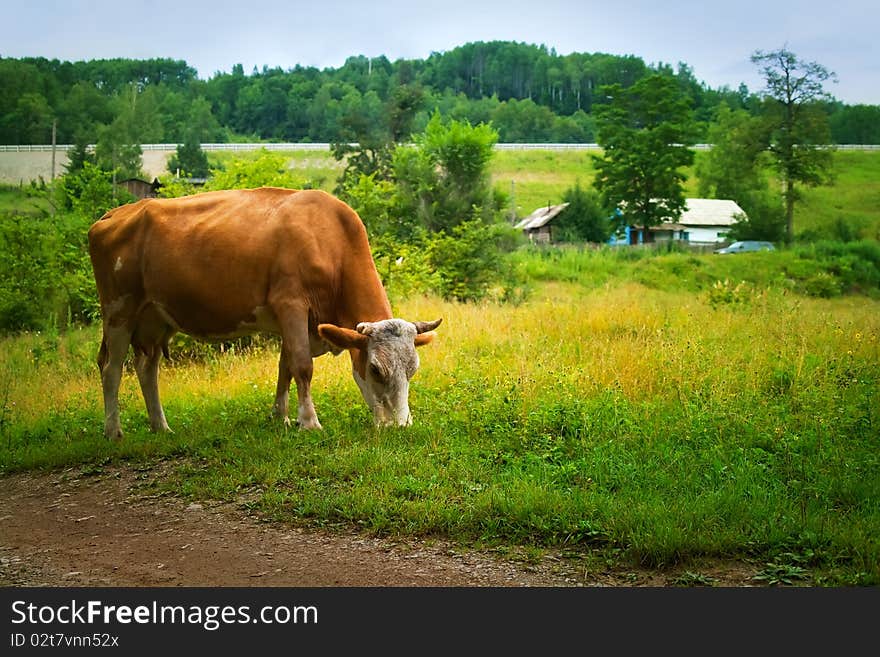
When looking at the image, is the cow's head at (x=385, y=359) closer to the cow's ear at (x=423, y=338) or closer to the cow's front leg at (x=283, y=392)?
the cow's ear at (x=423, y=338)

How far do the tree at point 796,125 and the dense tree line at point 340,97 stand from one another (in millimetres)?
1662

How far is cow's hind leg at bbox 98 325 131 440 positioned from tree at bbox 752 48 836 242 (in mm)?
38666

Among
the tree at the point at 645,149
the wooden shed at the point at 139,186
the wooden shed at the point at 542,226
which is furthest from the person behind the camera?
the wooden shed at the point at 542,226

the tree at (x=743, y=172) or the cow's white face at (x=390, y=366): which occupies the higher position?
the tree at (x=743, y=172)

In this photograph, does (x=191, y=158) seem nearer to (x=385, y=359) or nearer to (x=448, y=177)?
(x=448, y=177)

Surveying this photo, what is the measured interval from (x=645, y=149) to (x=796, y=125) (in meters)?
7.98

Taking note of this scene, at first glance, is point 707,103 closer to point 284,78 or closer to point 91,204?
point 284,78

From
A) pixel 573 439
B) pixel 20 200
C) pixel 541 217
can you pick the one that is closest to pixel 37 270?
pixel 20 200

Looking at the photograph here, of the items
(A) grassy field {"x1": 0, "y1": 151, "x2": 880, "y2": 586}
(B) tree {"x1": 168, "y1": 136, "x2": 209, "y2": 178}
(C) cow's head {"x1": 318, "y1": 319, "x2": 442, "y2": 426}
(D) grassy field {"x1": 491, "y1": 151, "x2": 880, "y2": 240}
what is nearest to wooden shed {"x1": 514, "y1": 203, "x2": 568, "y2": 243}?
(D) grassy field {"x1": 491, "y1": 151, "x2": 880, "y2": 240}

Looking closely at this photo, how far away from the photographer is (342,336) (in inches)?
334

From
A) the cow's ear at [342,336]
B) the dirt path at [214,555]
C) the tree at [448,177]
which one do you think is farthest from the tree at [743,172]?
the dirt path at [214,555]

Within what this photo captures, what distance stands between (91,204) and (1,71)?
6.84 metres

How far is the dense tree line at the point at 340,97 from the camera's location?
28172mm

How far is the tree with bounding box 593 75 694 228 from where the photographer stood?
47.8 metres
